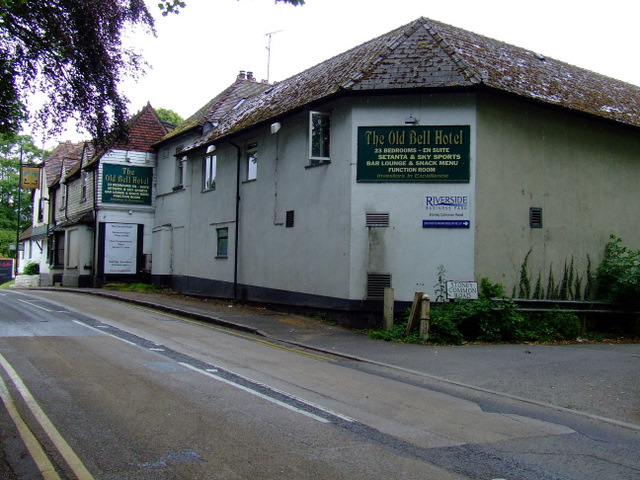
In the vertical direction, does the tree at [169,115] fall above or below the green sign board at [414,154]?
above

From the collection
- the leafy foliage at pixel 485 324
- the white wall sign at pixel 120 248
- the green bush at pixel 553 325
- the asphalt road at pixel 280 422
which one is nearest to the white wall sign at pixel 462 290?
the leafy foliage at pixel 485 324

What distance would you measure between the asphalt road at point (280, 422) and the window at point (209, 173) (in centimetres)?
1269

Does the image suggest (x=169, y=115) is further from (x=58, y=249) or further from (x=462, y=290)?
(x=462, y=290)

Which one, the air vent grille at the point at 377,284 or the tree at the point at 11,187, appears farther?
the tree at the point at 11,187

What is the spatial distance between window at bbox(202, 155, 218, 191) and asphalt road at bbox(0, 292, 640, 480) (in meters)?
12.7

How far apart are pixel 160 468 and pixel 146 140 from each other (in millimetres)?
26936

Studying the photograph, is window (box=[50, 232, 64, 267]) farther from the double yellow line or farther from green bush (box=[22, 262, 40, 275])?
the double yellow line

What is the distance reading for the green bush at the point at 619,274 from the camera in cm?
1603

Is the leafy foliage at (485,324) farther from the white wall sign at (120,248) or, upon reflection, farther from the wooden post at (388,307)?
the white wall sign at (120,248)

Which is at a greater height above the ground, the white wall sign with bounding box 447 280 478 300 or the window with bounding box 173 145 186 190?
the window with bounding box 173 145 186 190

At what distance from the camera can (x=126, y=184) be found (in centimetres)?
2906

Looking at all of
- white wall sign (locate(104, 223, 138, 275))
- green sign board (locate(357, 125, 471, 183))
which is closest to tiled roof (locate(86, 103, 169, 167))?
white wall sign (locate(104, 223, 138, 275))

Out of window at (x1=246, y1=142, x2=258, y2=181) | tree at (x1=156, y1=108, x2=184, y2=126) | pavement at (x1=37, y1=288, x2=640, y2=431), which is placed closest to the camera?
pavement at (x1=37, y1=288, x2=640, y2=431)

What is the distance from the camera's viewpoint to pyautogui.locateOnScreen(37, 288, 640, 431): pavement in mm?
8148
